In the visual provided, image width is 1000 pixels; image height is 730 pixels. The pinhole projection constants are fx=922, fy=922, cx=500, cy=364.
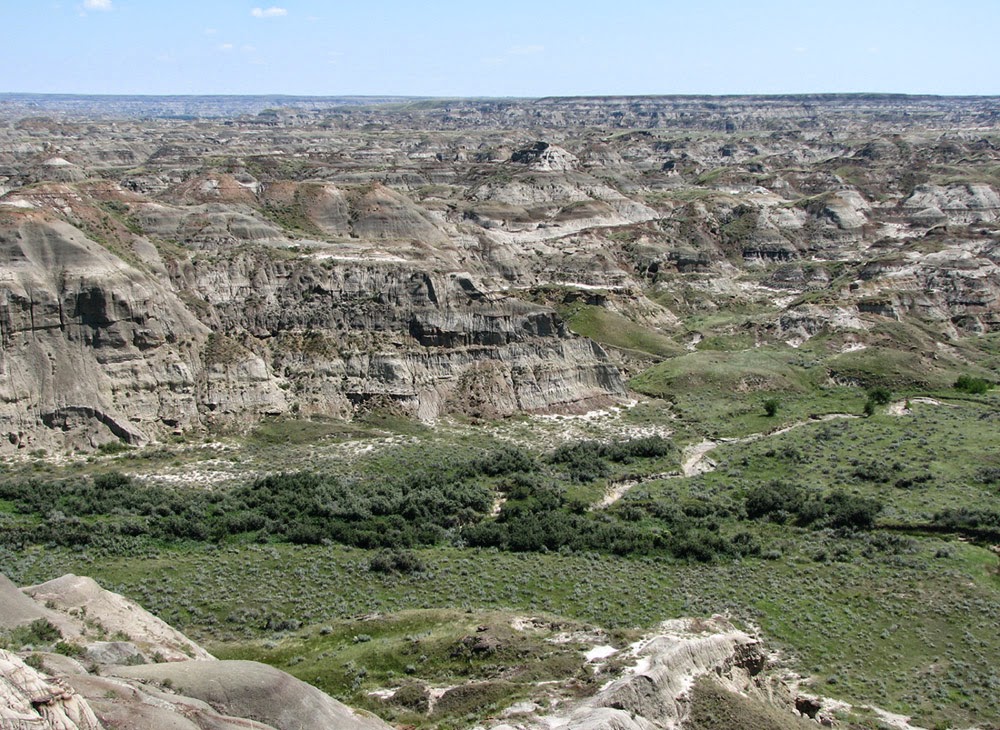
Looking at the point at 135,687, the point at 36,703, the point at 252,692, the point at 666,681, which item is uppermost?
the point at 36,703

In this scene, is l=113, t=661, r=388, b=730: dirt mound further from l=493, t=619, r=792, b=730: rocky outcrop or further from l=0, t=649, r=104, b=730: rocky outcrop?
l=493, t=619, r=792, b=730: rocky outcrop

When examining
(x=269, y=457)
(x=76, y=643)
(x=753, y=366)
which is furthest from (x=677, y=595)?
(x=753, y=366)

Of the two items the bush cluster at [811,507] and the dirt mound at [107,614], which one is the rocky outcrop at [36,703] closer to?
the dirt mound at [107,614]

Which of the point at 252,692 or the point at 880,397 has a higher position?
the point at 252,692

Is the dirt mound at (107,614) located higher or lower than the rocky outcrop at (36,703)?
lower

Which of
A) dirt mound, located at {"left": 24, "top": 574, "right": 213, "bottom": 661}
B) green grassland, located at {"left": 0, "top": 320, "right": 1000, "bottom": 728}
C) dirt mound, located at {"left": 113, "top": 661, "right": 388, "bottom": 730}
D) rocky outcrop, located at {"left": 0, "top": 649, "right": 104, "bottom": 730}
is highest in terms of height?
rocky outcrop, located at {"left": 0, "top": 649, "right": 104, "bottom": 730}

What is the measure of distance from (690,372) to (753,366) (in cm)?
656

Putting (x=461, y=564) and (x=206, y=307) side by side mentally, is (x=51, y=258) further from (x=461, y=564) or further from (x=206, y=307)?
(x=461, y=564)

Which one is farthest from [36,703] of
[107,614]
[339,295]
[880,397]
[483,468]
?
[880,397]

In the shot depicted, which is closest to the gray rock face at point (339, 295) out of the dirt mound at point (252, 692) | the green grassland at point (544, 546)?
the green grassland at point (544, 546)

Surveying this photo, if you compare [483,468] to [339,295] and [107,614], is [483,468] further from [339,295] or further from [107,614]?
[107,614]

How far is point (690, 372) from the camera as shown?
7962 cm

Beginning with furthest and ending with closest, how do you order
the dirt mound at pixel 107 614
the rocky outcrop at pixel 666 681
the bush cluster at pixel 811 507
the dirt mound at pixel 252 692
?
1. the bush cluster at pixel 811 507
2. the dirt mound at pixel 107 614
3. the rocky outcrop at pixel 666 681
4. the dirt mound at pixel 252 692

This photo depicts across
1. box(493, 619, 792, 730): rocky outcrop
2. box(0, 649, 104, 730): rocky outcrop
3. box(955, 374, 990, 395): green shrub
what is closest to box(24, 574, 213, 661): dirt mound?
box(0, 649, 104, 730): rocky outcrop
